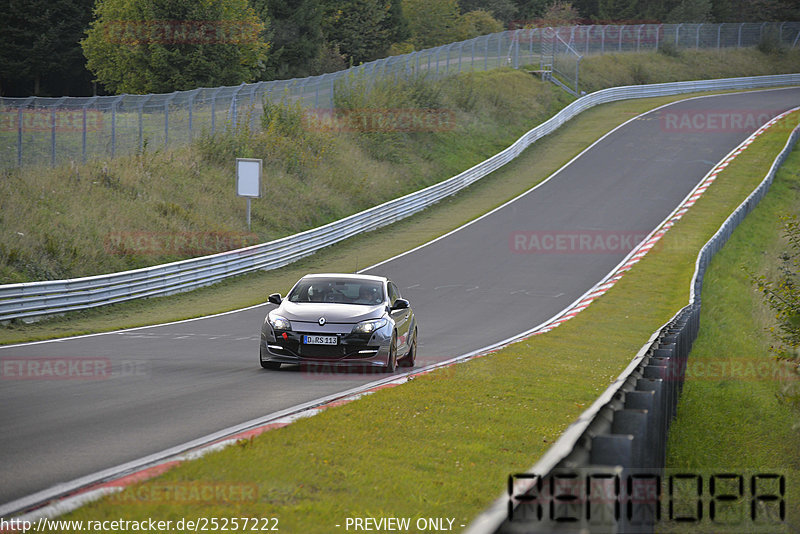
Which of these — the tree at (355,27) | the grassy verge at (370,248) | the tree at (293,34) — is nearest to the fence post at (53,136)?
the grassy verge at (370,248)

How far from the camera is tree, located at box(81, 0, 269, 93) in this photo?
60.9 m

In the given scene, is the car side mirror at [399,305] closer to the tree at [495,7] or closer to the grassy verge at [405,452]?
the grassy verge at [405,452]

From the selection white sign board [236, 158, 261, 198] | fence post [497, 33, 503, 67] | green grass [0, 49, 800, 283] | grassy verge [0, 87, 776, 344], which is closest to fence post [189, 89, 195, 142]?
green grass [0, 49, 800, 283]

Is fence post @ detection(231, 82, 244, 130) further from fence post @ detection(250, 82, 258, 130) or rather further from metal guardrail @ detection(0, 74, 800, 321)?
metal guardrail @ detection(0, 74, 800, 321)

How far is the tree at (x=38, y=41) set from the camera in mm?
64812

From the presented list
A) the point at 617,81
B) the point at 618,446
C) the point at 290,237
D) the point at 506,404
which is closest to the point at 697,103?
the point at 617,81

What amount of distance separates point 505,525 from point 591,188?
45.0m

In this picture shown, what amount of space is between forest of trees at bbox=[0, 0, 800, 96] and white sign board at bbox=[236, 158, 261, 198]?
97.8ft

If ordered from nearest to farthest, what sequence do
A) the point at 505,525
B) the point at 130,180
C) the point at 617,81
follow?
the point at 505,525 → the point at 130,180 → the point at 617,81

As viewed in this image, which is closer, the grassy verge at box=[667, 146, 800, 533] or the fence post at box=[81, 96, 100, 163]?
the grassy verge at box=[667, 146, 800, 533]

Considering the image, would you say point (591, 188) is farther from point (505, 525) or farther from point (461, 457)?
point (505, 525)

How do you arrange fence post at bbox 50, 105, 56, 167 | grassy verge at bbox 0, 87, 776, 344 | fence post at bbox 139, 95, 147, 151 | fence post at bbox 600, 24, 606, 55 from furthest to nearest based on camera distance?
fence post at bbox 600, 24, 606, 55 → fence post at bbox 139, 95, 147, 151 → fence post at bbox 50, 105, 56, 167 → grassy verge at bbox 0, 87, 776, 344

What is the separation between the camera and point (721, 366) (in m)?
19.3

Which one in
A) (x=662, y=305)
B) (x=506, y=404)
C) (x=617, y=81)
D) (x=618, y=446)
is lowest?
(x=662, y=305)
